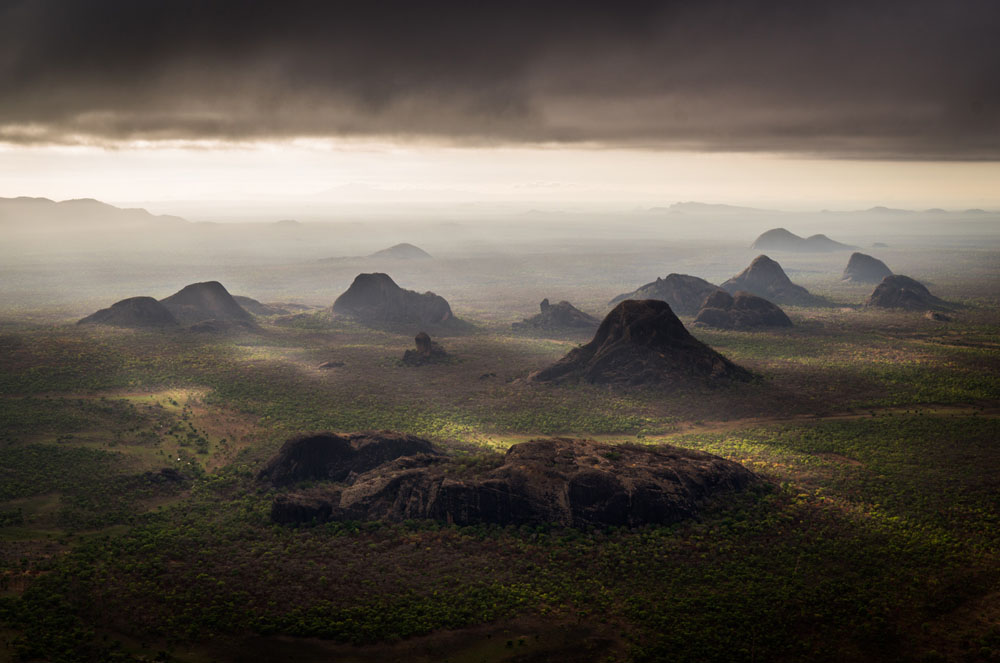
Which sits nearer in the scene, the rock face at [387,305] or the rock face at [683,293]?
the rock face at [387,305]

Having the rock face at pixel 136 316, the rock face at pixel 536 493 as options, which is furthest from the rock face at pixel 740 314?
the rock face at pixel 136 316

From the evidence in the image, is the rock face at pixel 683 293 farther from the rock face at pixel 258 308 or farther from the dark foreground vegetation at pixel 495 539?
the rock face at pixel 258 308

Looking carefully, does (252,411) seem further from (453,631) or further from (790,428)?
(790,428)

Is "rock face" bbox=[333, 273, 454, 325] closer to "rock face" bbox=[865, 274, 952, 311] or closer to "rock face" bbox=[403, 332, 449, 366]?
"rock face" bbox=[403, 332, 449, 366]

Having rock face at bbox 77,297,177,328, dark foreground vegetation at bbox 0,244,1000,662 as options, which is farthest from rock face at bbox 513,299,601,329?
rock face at bbox 77,297,177,328

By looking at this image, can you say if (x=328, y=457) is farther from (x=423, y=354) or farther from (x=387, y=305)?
(x=387, y=305)

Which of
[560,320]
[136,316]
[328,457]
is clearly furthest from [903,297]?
[136,316]
